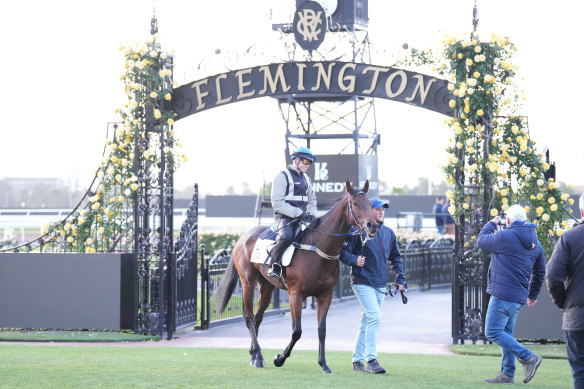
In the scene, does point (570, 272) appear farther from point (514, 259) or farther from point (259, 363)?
point (259, 363)

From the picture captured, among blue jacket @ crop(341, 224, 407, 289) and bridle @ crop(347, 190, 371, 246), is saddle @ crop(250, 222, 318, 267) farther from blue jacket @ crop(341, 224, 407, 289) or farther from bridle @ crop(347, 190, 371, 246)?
bridle @ crop(347, 190, 371, 246)

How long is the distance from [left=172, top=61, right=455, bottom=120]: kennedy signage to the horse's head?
4472 mm

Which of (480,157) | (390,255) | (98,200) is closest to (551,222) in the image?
(480,157)

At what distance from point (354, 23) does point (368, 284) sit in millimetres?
14485

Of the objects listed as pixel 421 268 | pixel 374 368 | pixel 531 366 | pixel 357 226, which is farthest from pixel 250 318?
pixel 421 268

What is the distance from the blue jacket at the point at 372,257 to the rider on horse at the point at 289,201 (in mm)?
562

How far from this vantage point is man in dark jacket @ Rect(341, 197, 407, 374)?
9734 millimetres

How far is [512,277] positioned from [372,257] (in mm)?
1504

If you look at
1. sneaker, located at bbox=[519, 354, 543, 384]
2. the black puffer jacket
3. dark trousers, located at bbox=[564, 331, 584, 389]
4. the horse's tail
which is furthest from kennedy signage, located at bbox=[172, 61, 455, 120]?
dark trousers, located at bbox=[564, 331, 584, 389]

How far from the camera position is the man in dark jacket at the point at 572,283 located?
Result: 6.80 m

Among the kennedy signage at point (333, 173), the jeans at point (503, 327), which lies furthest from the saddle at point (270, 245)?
the kennedy signage at point (333, 173)

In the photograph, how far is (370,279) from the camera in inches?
386

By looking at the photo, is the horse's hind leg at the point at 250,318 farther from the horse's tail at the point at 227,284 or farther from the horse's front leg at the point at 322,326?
the horse's front leg at the point at 322,326

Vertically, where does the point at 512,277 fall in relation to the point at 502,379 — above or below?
above
